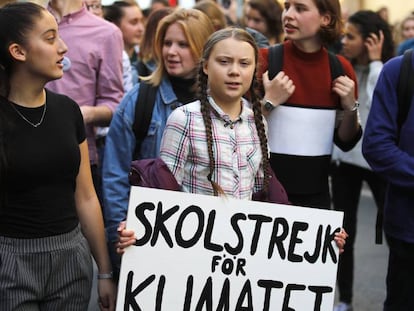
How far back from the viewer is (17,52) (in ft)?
9.13

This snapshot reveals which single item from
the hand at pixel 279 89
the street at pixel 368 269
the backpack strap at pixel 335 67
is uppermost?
the backpack strap at pixel 335 67

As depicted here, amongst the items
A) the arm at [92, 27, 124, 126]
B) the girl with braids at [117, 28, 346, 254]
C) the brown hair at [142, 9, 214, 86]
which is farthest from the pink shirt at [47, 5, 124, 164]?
the girl with braids at [117, 28, 346, 254]

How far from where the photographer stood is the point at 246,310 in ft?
9.43

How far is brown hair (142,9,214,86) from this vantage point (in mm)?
3598

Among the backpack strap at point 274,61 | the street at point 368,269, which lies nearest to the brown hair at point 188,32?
the backpack strap at point 274,61

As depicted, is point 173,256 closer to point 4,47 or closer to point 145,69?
point 4,47

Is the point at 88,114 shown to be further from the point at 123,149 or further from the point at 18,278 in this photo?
the point at 18,278

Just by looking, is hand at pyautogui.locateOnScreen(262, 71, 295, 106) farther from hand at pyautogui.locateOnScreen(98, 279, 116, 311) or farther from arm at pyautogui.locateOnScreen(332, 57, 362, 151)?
hand at pyautogui.locateOnScreen(98, 279, 116, 311)

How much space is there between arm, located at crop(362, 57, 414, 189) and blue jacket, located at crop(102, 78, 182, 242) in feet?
2.82

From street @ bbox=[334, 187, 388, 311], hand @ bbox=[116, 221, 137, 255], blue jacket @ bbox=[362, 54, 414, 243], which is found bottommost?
street @ bbox=[334, 187, 388, 311]

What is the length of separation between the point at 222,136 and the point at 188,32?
0.78 m

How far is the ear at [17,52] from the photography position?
2.78 m

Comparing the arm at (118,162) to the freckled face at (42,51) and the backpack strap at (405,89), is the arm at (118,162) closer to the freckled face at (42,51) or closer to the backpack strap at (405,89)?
the freckled face at (42,51)

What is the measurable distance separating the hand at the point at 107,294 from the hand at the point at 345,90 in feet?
4.61
